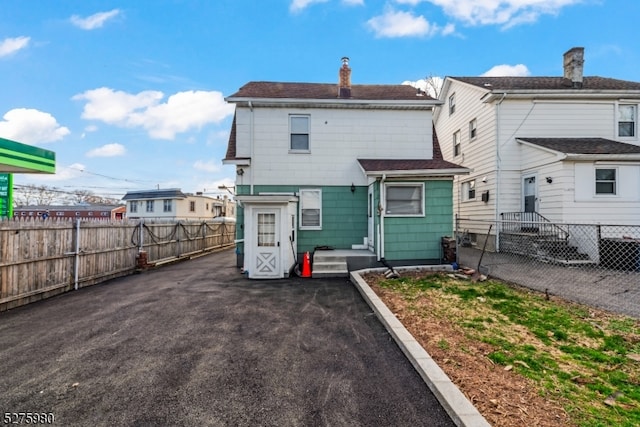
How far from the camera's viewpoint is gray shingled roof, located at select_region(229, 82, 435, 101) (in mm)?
11052

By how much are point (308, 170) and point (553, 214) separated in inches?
360

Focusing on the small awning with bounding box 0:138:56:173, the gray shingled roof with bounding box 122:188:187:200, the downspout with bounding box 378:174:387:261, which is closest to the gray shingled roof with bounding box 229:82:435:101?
the downspout with bounding box 378:174:387:261

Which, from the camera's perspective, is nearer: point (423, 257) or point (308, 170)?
point (423, 257)

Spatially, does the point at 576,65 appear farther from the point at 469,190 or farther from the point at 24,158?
the point at 24,158

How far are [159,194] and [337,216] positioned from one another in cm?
3184

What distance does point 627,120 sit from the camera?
1252 centimetres

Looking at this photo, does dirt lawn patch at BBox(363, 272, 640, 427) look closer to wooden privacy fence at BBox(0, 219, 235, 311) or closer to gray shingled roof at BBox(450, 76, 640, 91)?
wooden privacy fence at BBox(0, 219, 235, 311)

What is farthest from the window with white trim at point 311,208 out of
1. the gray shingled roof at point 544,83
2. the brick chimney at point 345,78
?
the gray shingled roof at point 544,83

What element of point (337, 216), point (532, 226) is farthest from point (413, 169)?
point (532, 226)

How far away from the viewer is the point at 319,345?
4219 millimetres

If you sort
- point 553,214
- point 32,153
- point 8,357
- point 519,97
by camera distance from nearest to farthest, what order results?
point 8,357, point 553,214, point 32,153, point 519,97

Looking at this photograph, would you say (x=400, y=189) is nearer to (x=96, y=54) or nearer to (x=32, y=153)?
(x=32, y=153)

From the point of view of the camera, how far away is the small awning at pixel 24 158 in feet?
34.2

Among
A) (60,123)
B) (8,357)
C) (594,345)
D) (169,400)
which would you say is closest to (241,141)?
(8,357)
